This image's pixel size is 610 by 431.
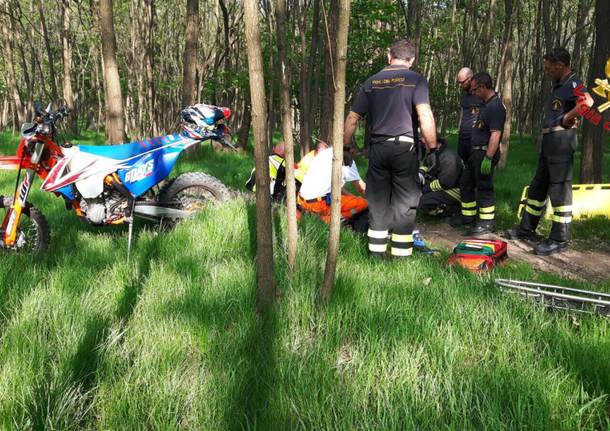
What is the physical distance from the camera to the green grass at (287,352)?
1757mm

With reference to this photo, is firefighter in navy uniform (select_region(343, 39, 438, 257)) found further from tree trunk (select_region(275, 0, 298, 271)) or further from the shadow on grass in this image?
the shadow on grass

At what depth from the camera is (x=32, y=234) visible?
4.09 m

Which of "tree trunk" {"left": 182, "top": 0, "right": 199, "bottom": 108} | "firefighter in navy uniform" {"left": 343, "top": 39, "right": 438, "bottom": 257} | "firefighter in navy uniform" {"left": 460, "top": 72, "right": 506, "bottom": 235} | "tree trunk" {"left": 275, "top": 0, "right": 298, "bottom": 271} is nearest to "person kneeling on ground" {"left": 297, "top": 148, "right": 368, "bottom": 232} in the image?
"firefighter in navy uniform" {"left": 343, "top": 39, "right": 438, "bottom": 257}

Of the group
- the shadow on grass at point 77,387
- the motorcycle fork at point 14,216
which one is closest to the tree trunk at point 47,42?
the motorcycle fork at point 14,216

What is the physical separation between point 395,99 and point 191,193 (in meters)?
2.31

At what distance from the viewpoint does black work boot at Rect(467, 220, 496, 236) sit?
579 cm

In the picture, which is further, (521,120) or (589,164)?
(521,120)

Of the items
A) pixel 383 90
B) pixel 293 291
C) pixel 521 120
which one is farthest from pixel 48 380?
pixel 521 120

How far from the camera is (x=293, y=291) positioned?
2750 mm

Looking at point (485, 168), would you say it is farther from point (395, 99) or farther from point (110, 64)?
point (110, 64)

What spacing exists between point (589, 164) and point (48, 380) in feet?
24.8

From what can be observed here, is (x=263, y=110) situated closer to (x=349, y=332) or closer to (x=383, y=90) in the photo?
(x=349, y=332)

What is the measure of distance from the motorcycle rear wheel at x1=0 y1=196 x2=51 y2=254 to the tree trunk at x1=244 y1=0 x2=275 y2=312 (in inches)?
91.0

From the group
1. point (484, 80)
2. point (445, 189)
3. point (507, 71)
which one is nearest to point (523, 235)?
point (445, 189)
